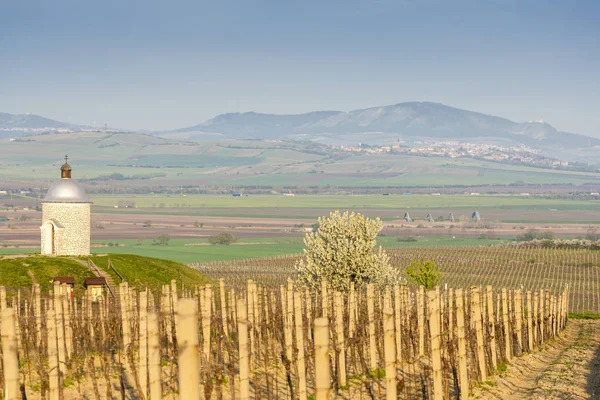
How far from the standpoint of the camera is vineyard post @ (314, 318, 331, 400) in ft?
37.3

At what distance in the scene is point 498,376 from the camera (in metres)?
27.2

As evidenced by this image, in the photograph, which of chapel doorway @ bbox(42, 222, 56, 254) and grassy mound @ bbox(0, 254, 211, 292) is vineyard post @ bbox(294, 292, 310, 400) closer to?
grassy mound @ bbox(0, 254, 211, 292)

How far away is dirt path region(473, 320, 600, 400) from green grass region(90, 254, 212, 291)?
74.0ft

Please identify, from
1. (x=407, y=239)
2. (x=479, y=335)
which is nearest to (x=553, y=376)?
(x=479, y=335)

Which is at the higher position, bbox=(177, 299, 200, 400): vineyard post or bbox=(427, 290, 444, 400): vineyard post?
bbox=(177, 299, 200, 400): vineyard post

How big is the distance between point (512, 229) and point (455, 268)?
89960mm

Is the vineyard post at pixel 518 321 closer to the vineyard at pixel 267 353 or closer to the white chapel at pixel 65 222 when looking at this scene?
the vineyard at pixel 267 353

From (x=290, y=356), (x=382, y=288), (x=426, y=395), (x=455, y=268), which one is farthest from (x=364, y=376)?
(x=455, y=268)

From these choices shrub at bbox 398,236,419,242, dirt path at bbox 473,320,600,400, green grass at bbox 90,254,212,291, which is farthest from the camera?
shrub at bbox 398,236,419,242

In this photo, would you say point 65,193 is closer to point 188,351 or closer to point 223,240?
point 188,351

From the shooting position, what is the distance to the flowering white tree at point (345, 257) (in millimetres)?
47219

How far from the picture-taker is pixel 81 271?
1983 inches

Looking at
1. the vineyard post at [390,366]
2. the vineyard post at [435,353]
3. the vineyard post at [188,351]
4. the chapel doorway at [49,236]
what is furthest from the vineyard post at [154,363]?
the chapel doorway at [49,236]

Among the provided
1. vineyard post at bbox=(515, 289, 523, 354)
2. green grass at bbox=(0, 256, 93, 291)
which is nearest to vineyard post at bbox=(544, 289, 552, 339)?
vineyard post at bbox=(515, 289, 523, 354)
